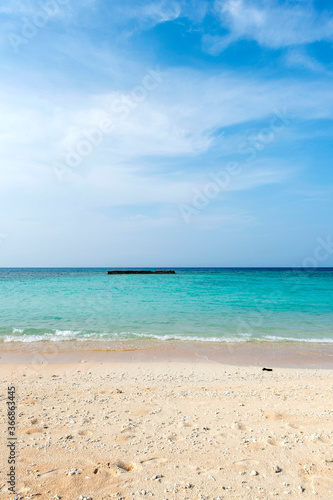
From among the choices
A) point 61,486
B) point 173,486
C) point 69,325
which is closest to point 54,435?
point 61,486

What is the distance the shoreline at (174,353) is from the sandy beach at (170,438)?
211 centimetres

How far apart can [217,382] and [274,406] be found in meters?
2.10

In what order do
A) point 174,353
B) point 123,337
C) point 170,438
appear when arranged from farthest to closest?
point 123,337
point 174,353
point 170,438

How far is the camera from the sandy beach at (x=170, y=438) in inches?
135

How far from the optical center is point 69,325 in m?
14.8

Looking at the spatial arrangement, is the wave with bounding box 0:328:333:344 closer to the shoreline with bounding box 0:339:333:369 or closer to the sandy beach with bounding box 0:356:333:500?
the shoreline with bounding box 0:339:333:369

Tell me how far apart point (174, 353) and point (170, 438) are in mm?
6281

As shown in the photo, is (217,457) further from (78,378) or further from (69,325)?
(69,325)

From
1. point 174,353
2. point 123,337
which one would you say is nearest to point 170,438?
point 174,353

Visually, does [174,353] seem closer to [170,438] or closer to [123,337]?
[123,337]

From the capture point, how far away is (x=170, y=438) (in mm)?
4555

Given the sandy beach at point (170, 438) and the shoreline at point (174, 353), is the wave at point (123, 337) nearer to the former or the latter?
the shoreline at point (174, 353)

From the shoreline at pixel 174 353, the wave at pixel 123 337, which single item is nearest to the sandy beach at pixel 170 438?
the shoreline at pixel 174 353

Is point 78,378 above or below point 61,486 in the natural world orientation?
below
